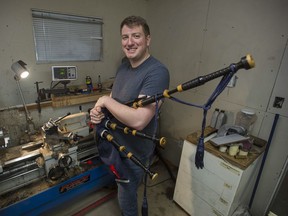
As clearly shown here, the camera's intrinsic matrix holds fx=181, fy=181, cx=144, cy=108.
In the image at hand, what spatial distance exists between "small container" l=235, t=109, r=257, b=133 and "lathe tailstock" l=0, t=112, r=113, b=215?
1425 millimetres

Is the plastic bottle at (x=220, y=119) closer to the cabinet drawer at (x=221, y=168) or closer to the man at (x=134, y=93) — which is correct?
the cabinet drawer at (x=221, y=168)

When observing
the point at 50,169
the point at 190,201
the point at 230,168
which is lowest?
the point at 190,201

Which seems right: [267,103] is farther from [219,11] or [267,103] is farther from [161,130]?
[161,130]

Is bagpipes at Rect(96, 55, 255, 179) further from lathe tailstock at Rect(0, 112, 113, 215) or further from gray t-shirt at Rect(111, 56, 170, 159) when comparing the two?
lathe tailstock at Rect(0, 112, 113, 215)

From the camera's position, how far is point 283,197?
1.62 m

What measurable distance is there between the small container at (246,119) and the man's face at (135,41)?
1143 mm

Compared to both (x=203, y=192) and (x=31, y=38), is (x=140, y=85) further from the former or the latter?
(x=31, y=38)

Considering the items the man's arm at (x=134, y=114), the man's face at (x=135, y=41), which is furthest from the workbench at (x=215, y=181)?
the man's face at (x=135, y=41)

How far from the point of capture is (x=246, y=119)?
177 cm

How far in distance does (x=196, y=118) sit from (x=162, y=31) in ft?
4.07

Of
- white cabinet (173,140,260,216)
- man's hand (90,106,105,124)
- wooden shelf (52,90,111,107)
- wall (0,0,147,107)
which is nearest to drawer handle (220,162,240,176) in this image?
white cabinet (173,140,260,216)

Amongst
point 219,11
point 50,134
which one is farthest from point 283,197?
point 50,134

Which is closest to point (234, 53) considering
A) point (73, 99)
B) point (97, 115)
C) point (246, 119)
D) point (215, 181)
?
point (246, 119)

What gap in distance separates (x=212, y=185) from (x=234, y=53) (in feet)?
4.15
